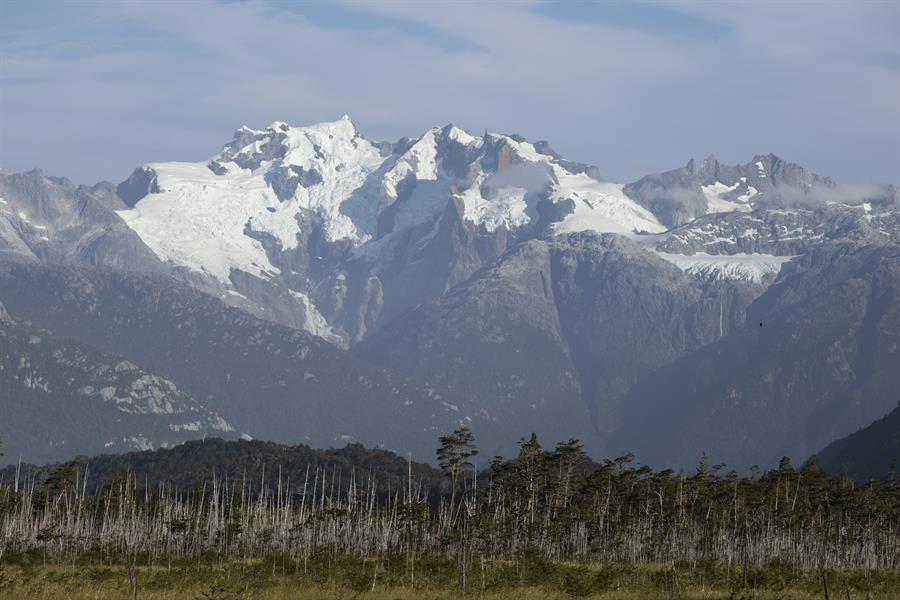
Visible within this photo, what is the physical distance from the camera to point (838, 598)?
133m

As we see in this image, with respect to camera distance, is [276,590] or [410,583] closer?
[276,590]

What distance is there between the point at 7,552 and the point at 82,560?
9.68 metres

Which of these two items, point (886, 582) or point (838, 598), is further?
point (886, 582)

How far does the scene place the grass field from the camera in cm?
11681

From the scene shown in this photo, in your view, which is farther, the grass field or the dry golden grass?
the grass field

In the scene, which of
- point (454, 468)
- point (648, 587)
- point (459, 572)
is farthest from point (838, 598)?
point (454, 468)

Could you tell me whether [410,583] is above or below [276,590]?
above

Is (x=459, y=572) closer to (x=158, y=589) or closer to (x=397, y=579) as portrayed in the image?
(x=397, y=579)

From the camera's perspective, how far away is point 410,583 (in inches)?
5684

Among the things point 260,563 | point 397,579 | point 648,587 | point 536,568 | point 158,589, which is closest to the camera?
point 158,589

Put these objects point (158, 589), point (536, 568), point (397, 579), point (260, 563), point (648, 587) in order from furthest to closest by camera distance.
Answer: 1. point (260, 563)
2. point (536, 568)
3. point (397, 579)
4. point (648, 587)
5. point (158, 589)

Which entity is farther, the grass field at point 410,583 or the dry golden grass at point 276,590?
the grass field at point 410,583

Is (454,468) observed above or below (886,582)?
above

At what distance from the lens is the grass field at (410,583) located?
383 feet
